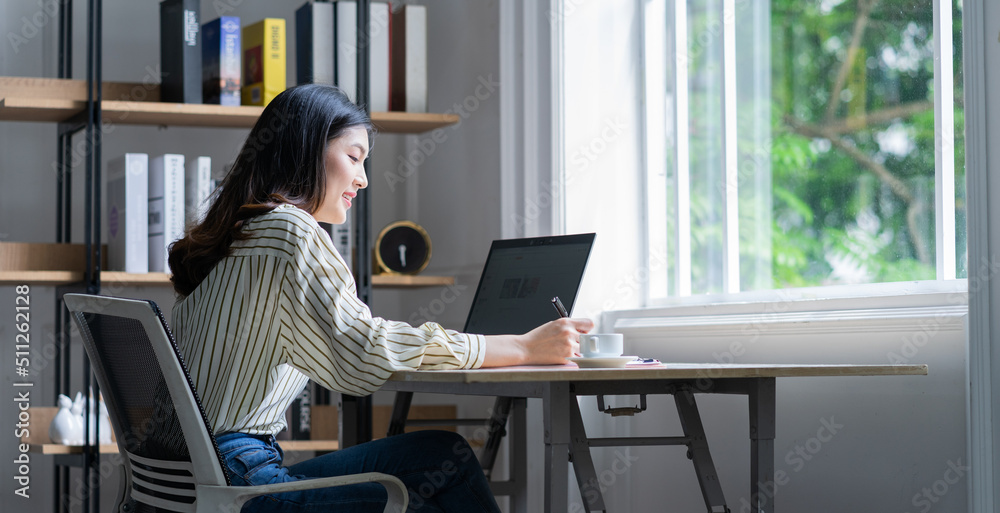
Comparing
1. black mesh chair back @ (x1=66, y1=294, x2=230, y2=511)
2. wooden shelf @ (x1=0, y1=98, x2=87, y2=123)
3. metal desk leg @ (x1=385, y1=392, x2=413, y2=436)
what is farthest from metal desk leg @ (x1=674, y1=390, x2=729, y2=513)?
wooden shelf @ (x1=0, y1=98, x2=87, y2=123)

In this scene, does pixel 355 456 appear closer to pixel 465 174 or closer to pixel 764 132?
pixel 764 132

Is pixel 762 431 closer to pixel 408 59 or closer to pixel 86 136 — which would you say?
pixel 408 59

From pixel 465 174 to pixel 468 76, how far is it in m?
0.30

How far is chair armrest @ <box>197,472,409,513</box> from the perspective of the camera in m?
1.31

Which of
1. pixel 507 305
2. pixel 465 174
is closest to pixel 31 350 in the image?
pixel 465 174

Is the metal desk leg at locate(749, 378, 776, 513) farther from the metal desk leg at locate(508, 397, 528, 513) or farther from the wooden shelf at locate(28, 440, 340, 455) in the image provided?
the wooden shelf at locate(28, 440, 340, 455)

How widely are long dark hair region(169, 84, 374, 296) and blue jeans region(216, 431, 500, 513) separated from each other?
0.34 metres

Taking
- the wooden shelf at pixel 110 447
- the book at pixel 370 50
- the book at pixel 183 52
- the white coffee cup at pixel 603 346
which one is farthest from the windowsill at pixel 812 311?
the book at pixel 183 52

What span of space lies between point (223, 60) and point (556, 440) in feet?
6.07

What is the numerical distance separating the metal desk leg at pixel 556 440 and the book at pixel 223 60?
70.2 inches

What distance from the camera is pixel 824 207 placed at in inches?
86.9

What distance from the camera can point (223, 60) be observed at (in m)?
2.92

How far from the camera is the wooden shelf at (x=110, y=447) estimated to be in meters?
2.71

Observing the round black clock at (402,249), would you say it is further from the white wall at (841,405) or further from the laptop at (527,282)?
the white wall at (841,405)
